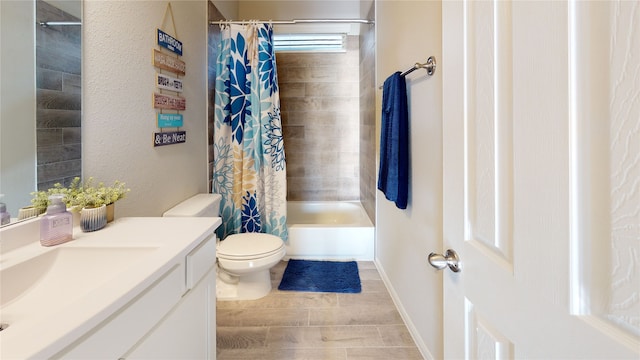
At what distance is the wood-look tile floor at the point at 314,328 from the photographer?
186 cm

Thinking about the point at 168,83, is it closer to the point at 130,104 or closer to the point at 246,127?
the point at 130,104

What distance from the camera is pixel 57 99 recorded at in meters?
1.25

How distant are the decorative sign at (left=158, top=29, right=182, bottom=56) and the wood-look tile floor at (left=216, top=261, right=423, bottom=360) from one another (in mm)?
1689

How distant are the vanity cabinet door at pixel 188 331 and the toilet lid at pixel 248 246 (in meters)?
0.86

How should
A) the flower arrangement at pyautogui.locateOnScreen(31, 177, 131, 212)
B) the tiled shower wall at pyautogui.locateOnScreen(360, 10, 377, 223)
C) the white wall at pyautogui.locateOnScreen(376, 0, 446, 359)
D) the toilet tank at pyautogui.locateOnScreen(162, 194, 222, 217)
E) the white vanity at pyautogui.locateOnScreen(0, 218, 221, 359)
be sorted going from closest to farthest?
1. the white vanity at pyautogui.locateOnScreen(0, 218, 221, 359)
2. the flower arrangement at pyautogui.locateOnScreen(31, 177, 131, 212)
3. the white wall at pyautogui.locateOnScreen(376, 0, 446, 359)
4. the toilet tank at pyautogui.locateOnScreen(162, 194, 222, 217)
5. the tiled shower wall at pyautogui.locateOnScreen(360, 10, 377, 223)

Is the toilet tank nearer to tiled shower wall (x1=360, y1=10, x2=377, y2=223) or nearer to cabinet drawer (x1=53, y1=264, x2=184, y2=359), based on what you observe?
cabinet drawer (x1=53, y1=264, x2=184, y2=359)

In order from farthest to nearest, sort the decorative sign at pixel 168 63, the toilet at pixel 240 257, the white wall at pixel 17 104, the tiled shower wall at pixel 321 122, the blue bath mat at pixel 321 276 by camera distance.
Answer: the tiled shower wall at pixel 321 122 < the blue bath mat at pixel 321 276 < the toilet at pixel 240 257 < the decorative sign at pixel 168 63 < the white wall at pixel 17 104

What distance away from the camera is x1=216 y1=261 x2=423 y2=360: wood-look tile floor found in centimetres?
186

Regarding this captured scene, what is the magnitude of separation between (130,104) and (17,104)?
0.61m

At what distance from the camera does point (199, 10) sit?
2609 millimetres

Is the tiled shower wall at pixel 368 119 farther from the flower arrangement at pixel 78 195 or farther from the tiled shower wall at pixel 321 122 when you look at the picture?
the flower arrangement at pixel 78 195

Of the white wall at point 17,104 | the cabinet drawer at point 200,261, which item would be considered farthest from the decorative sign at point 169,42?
the cabinet drawer at point 200,261

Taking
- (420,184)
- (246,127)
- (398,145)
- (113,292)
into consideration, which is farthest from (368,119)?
(113,292)

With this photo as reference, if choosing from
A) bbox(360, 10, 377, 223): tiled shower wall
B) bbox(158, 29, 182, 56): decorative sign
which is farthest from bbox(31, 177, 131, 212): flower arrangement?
bbox(360, 10, 377, 223): tiled shower wall
